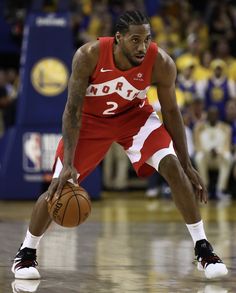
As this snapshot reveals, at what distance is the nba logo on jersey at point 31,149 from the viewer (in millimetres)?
13156

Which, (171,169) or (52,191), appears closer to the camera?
(52,191)

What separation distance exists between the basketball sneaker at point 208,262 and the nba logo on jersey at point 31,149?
7.06m

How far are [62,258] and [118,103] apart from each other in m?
1.62

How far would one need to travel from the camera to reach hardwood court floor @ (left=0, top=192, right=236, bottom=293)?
584 cm

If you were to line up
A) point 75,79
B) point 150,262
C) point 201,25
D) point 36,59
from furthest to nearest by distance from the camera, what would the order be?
point 201,25, point 36,59, point 150,262, point 75,79

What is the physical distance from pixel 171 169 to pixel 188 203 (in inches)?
10.9

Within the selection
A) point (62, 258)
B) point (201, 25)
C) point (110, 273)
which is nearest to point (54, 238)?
point (62, 258)

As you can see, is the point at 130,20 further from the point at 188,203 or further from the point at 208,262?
the point at 208,262

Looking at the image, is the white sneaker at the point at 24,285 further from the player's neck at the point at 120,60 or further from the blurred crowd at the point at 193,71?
the blurred crowd at the point at 193,71

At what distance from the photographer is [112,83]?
20.2 feet

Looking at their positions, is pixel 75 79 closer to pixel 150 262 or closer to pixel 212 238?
pixel 150 262

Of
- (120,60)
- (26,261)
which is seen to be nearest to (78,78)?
(120,60)

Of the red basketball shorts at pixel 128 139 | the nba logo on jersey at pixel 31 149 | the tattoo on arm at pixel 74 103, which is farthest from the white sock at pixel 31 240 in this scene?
the nba logo on jersey at pixel 31 149

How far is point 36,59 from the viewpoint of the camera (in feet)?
43.3
